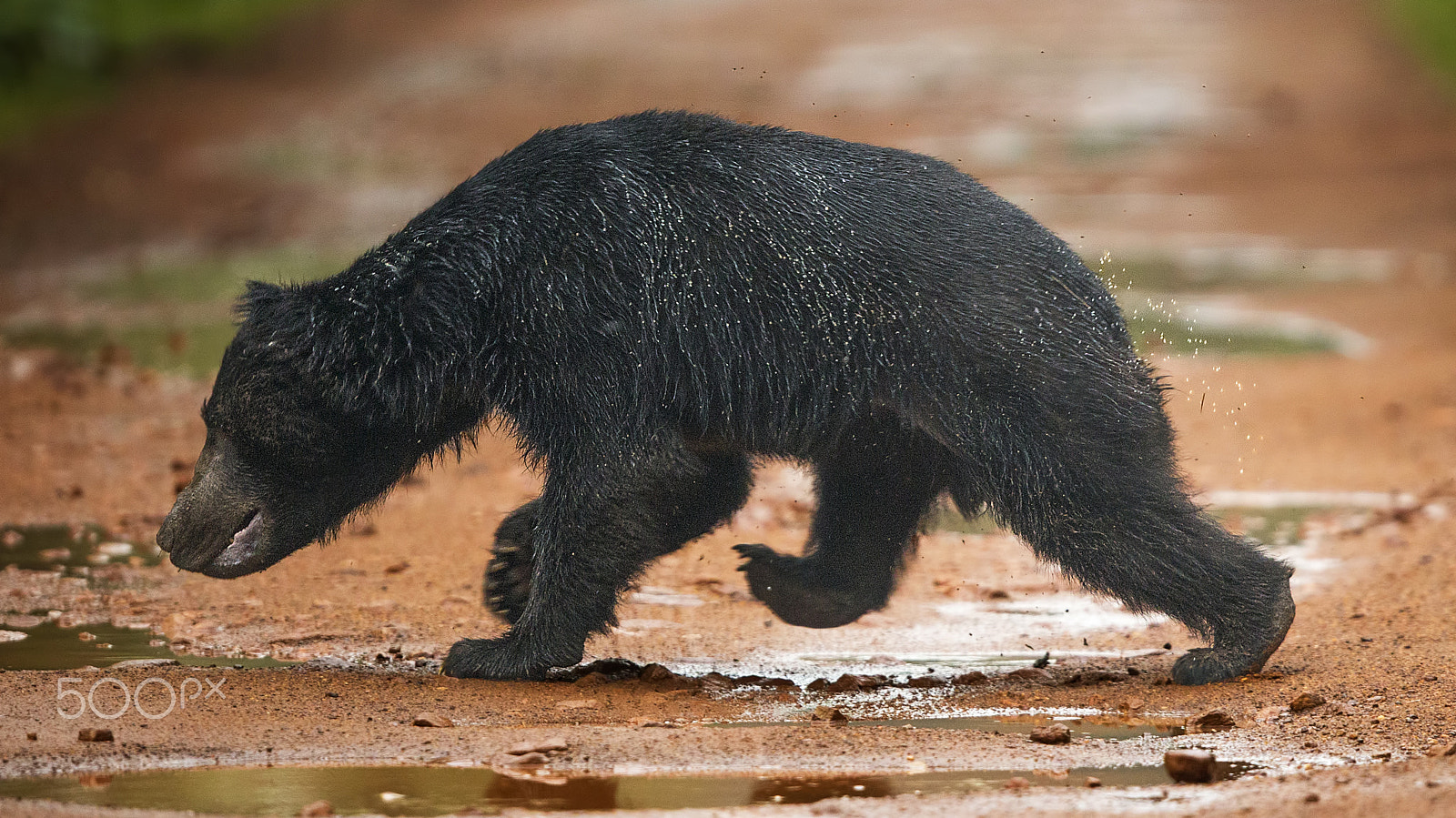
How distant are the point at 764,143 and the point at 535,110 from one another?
15.9 m

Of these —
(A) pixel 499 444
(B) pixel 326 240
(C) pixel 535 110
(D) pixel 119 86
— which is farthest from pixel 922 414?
(D) pixel 119 86

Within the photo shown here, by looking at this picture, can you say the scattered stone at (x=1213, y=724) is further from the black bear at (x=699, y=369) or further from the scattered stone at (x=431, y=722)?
the scattered stone at (x=431, y=722)

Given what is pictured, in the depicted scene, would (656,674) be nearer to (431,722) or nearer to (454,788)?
(431,722)

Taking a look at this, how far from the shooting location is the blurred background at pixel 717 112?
14414 millimetres

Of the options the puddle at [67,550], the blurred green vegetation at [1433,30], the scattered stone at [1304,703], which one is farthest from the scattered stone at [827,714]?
the blurred green vegetation at [1433,30]

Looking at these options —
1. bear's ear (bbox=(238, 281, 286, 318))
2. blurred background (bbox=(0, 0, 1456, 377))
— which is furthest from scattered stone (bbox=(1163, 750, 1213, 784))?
blurred background (bbox=(0, 0, 1456, 377))

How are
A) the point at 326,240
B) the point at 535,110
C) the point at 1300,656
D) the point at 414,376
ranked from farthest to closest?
the point at 535,110, the point at 326,240, the point at 1300,656, the point at 414,376

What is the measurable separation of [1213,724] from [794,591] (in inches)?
57.8

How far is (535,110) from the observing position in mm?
20719

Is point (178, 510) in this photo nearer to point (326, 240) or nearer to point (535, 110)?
point (326, 240)

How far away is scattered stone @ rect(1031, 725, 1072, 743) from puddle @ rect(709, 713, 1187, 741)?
9 cm

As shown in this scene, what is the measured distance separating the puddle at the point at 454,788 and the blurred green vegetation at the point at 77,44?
15.6 metres

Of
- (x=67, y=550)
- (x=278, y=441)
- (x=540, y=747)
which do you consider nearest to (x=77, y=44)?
(x=67, y=550)

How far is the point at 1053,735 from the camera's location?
4578mm
